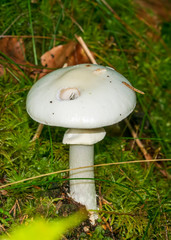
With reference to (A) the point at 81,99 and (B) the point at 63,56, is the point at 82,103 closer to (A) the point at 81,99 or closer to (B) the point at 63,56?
(A) the point at 81,99

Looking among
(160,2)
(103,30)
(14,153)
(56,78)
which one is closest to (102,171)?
(14,153)

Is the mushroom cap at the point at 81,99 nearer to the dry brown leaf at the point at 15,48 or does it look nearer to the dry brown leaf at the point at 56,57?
the dry brown leaf at the point at 56,57

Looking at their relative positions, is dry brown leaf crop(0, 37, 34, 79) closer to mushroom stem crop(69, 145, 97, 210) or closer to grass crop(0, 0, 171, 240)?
grass crop(0, 0, 171, 240)

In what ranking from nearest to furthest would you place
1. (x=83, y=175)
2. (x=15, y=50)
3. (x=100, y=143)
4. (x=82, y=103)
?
1. (x=82, y=103)
2. (x=83, y=175)
3. (x=100, y=143)
4. (x=15, y=50)

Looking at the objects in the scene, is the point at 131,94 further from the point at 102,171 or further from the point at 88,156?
the point at 102,171

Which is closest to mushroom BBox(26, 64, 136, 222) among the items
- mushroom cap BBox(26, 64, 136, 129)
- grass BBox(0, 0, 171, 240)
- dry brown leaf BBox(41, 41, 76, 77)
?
mushroom cap BBox(26, 64, 136, 129)

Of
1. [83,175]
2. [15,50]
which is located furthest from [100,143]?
[15,50]
